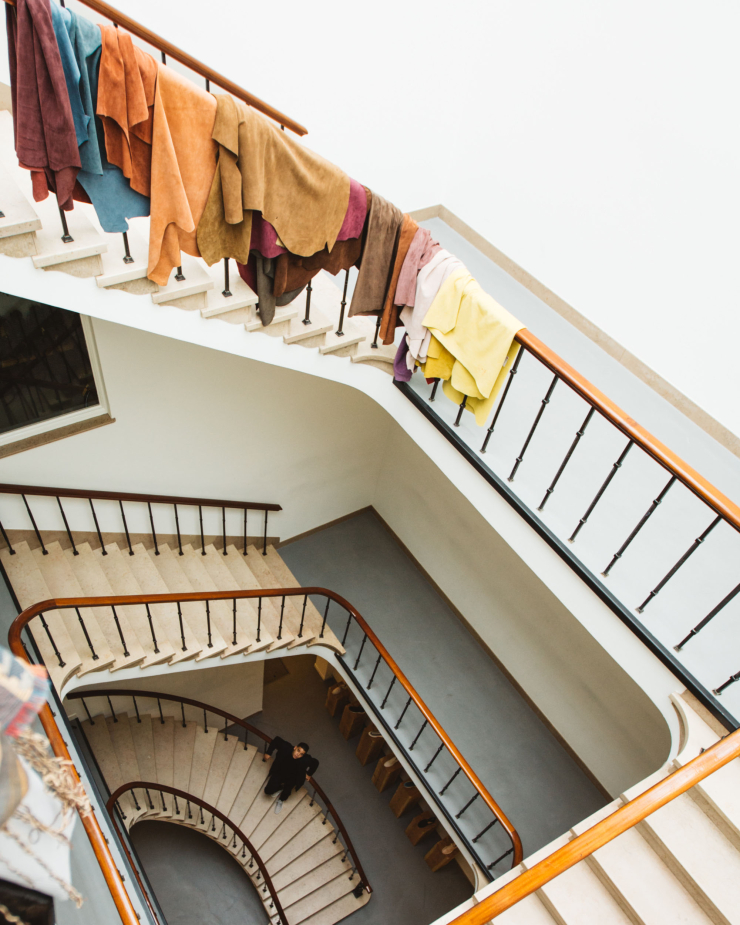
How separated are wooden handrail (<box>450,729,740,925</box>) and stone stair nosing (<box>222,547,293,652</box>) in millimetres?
3228

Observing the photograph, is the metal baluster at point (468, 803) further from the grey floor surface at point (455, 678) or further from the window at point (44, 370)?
the window at point (44, 370)

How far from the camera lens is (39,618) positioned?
4090 millimetres

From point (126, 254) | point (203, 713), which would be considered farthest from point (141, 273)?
point (203, 713)

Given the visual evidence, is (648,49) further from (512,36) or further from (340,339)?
(340,339)

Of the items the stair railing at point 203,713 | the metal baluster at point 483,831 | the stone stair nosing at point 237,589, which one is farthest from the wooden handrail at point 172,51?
the stair railing at point 203,713

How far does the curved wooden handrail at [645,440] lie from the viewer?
249 cm

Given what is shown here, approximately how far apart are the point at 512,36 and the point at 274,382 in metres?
3.14

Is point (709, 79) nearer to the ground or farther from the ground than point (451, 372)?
farther from the ground

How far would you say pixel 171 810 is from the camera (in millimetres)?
5840

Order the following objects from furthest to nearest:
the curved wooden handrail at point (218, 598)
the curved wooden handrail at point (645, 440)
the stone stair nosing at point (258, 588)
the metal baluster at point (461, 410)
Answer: the stone stair nosing at point (258, 588)
the curved wooden handrail at point (218, 598)
the metal baluster at point (461, 410)
the curved wooden handrail at point (645, 440)

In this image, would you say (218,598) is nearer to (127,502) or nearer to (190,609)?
(190,609)

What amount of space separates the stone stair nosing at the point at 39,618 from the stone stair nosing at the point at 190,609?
2.74ft

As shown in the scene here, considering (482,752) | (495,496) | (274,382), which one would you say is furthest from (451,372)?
(482,752)

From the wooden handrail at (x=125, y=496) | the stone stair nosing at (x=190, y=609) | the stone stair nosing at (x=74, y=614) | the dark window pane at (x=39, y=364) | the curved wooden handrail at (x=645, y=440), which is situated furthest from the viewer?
the stone stair nosing at (x=190, y=609)
